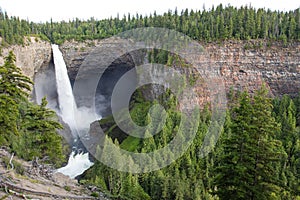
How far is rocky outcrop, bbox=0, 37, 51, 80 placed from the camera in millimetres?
71500

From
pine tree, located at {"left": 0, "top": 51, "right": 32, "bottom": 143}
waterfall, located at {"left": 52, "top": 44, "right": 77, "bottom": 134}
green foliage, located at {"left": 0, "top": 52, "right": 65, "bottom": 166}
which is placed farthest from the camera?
waterfall, located at {"left": 52, "top": 44, "right": 77, "bottom": 134}

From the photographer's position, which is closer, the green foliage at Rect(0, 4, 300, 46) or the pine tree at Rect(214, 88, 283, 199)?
the pine tree at Rect(214, 88, 283, 199)

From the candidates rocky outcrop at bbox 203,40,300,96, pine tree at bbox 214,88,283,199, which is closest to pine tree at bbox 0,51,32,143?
pine tree at bbox 214,88,283,199

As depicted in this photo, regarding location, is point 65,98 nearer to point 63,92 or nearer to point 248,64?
point 63,92

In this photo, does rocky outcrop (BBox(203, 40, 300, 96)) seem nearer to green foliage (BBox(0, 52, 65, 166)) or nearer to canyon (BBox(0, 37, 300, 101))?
canyon (BBox(0, 37, 300, 101))

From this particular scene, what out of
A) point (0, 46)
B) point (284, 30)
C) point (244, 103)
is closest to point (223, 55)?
point (284, 30)

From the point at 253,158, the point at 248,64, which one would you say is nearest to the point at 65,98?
the point at 248,64

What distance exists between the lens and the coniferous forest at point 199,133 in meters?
22.4

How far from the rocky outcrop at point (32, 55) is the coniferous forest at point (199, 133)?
6.72 feet

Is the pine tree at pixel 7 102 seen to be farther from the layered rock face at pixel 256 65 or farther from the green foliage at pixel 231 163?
the layered rock face at pixel 256 65

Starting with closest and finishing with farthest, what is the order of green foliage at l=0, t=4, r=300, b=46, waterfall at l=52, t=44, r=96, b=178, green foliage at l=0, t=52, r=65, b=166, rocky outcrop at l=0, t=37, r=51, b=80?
green foliage at l=0, t=52, r=65, b=166
rocky outcrop at l=0, t=37, r=51, b=80
green foliage at l=0, t=4, r=300, b=46
waterfall at l=52, t=44, r=96, b=178

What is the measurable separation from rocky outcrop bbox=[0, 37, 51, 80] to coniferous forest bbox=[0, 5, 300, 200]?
205 cm

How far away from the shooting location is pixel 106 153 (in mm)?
58000

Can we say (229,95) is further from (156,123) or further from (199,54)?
(156,123)
